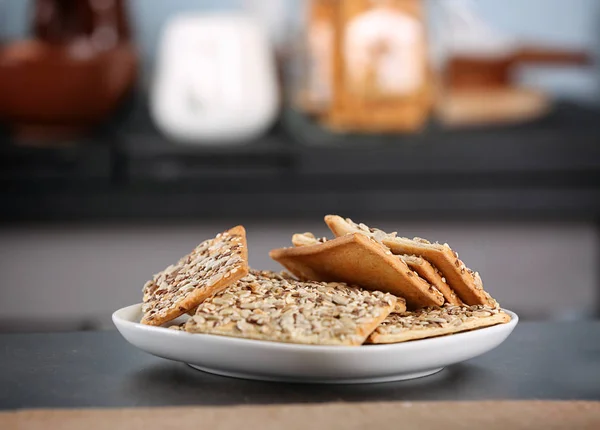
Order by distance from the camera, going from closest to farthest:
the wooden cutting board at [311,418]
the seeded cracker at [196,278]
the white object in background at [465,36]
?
the wooden cutting board at [311,418] < the seeded cracker at [196,278] < the white object in background at [465,36]

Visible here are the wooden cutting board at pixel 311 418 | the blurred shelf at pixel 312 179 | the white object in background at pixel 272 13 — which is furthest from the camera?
the white object in background at pixel 272 13

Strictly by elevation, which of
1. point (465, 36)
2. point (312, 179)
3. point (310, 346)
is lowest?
point (312, 179)

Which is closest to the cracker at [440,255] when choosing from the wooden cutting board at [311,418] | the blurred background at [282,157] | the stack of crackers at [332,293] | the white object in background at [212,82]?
the stack of crackers at [332,293]

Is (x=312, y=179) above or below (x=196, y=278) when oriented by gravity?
Answer: below

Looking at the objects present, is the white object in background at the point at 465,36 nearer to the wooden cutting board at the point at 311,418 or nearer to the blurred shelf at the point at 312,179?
the blurred shelf at the point at 312,179

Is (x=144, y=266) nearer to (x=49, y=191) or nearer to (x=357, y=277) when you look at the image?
(x=49, y=191)

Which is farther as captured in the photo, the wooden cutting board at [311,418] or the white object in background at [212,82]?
the white object in background at [212,82]

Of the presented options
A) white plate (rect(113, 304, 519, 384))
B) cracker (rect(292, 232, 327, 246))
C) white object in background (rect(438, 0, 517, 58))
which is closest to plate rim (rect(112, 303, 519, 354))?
white plate (rect(113, 304, 519, 384))

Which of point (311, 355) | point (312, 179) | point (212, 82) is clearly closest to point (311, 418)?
point (311, 355)

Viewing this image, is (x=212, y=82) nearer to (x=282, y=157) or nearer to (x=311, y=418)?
(x=282, y=157)
